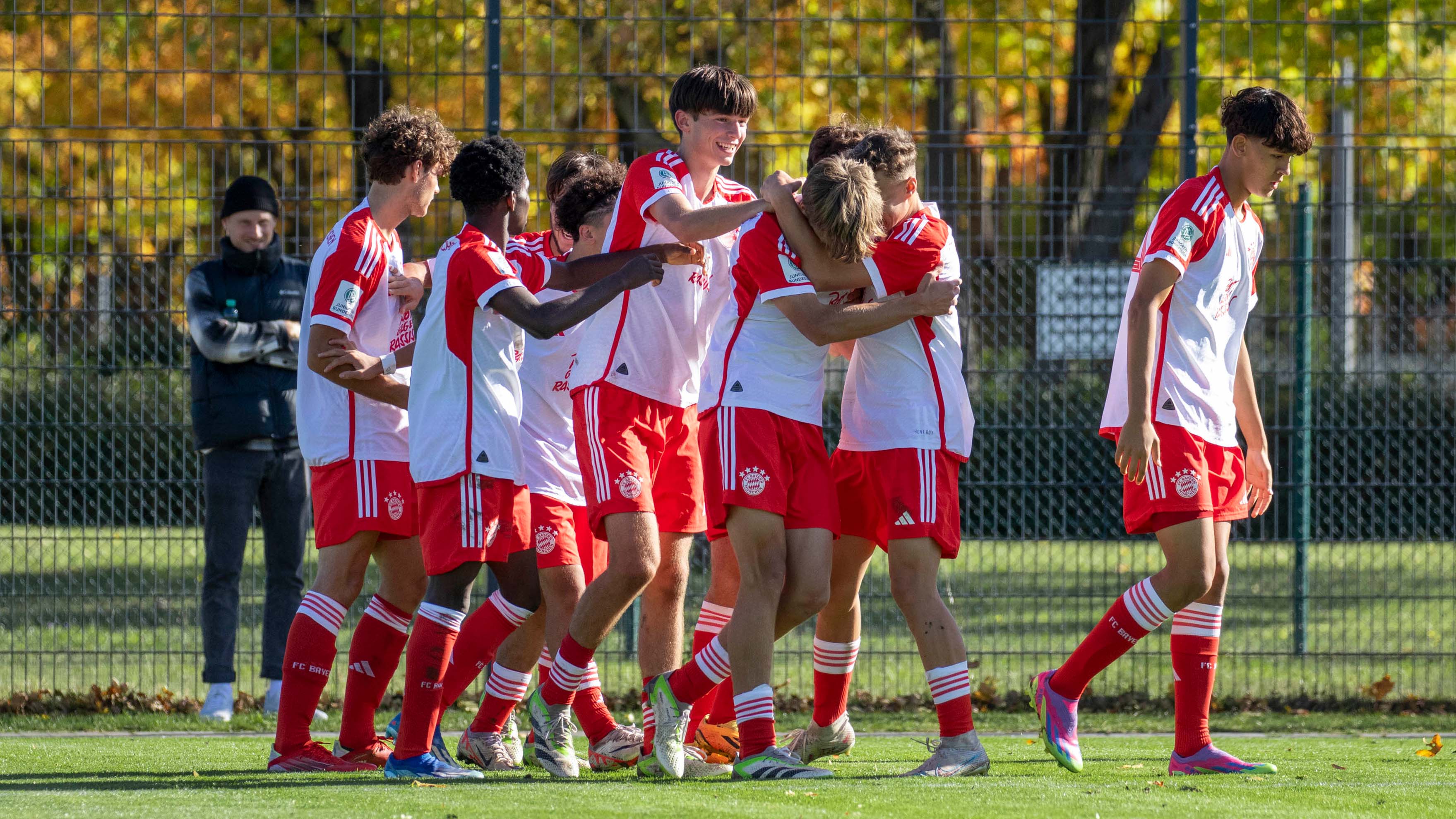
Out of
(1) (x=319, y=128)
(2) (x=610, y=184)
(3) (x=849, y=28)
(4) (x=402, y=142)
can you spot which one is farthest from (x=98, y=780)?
(3) (x=849, y=28)

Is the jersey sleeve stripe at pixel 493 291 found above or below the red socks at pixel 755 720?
above

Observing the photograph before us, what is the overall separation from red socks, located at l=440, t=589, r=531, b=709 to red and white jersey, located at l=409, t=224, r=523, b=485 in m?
0.62

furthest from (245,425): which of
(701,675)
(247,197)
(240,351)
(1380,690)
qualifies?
(1380,690)

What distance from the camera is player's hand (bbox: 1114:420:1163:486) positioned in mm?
4859

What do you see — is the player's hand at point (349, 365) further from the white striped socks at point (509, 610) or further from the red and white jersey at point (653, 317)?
the white striped socks at point (509, 610)

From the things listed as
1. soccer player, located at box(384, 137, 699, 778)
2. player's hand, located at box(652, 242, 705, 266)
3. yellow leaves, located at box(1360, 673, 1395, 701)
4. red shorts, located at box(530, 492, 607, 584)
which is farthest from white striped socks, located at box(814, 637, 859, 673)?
yellow leaves, located at box(1360, 673, 1395, 701)

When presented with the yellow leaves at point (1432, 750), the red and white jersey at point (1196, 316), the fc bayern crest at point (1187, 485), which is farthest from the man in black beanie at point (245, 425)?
the yellow leaves at point (1432, 750)

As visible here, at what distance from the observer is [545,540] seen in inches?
211

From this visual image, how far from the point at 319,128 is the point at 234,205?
564 mm

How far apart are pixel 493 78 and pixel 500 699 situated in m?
3.33

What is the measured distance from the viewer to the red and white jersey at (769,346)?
480 cm

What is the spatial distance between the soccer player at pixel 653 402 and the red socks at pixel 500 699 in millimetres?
116

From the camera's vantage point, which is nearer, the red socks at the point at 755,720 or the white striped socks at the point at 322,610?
the red socks at the point at 755,720

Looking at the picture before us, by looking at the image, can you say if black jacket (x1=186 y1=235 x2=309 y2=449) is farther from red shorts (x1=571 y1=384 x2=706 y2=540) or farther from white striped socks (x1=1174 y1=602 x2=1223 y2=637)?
white striped socks (x1=1174 y1=602 x2=1223 y2=637)
